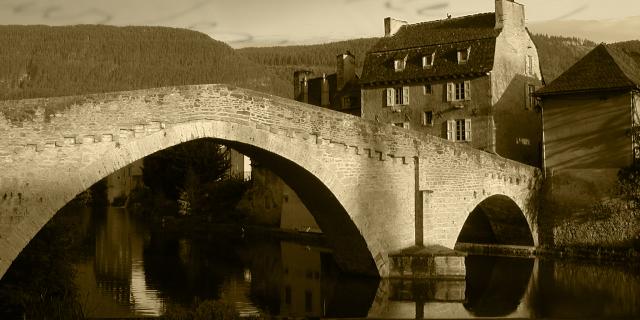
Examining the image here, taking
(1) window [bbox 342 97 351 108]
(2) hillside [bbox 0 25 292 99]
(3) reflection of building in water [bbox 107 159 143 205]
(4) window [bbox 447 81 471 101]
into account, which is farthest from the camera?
(3) reflection of building in water [bbox 107 159 143 205]

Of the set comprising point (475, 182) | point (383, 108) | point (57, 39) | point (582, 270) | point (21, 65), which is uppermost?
point (57, 39)

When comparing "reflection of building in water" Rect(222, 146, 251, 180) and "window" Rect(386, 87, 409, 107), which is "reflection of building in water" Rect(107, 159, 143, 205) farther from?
"window" Rect(386, 87, 409, 107)

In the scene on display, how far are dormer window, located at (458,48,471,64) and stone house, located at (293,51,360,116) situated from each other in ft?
25.6

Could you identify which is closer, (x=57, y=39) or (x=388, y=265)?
(x=388, y=265)

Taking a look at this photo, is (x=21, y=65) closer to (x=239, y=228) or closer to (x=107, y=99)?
(x=239, y=228)

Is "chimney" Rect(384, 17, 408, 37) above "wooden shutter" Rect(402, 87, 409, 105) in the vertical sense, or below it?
above

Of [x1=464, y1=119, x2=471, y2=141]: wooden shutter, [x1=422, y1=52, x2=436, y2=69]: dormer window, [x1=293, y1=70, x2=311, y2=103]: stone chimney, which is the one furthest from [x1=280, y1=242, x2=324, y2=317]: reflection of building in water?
[x1=293, y1=70, x2=311, y2=103]: stone chimney

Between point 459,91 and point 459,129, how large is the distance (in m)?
1.86

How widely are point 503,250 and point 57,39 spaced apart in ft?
173

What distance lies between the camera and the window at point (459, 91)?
115 ft

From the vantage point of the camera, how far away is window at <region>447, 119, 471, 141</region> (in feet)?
116

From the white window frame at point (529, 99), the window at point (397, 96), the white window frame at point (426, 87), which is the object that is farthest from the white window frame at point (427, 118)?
the white window frame at point (529, 99)

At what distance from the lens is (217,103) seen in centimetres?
1659

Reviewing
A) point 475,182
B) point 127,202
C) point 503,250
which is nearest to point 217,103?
point 475,182
